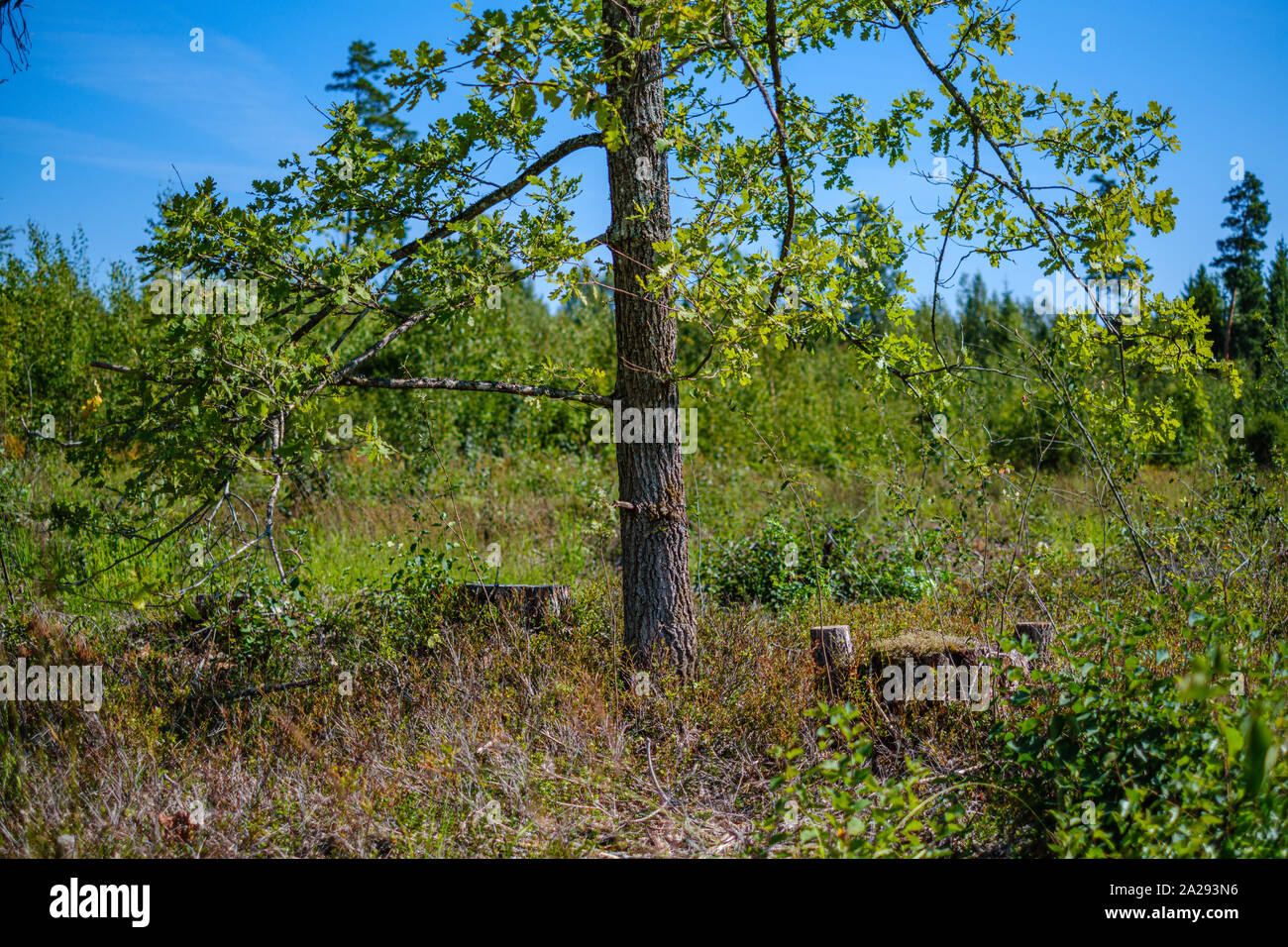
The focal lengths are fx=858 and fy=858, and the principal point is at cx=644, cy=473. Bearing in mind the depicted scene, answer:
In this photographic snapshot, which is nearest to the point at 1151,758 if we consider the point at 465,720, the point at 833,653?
the point at 833,653

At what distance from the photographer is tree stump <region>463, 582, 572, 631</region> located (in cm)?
562

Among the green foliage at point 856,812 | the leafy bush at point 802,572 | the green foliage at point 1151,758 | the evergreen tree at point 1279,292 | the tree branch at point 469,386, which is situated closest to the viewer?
the green foliage at point 1151,758

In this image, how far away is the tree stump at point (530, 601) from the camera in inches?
221

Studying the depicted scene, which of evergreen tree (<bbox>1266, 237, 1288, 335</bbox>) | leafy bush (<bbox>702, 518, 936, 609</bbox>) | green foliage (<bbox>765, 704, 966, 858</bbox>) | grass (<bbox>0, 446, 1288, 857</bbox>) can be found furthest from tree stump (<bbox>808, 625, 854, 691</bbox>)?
evergreen tree (<bbox>1266, 237, 1288, 335</bbox>)

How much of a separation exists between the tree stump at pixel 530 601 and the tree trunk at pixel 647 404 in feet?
2.42

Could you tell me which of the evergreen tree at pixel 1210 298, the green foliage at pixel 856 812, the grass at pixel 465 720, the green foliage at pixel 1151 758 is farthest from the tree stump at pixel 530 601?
the evergreen tree at pixel 1210 298

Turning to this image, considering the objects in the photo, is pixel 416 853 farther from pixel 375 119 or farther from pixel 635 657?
pixel 375 119

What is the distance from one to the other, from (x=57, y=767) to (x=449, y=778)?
6.77 ft

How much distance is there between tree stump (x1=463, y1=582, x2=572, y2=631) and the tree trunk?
2.42 ft

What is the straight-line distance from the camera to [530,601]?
18.7 feet

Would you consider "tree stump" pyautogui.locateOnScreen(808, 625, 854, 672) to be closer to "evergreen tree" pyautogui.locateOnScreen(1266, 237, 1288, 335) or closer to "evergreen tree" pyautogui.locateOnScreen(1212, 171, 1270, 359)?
"evergreen tree" pyautogui.locateOnScreen(1266, 237, 1288, 335)

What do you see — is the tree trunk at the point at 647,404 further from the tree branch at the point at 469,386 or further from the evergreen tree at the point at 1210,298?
the evergreen tree at the point at 1210,298

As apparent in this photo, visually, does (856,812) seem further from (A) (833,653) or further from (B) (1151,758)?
(A) (833,653)
